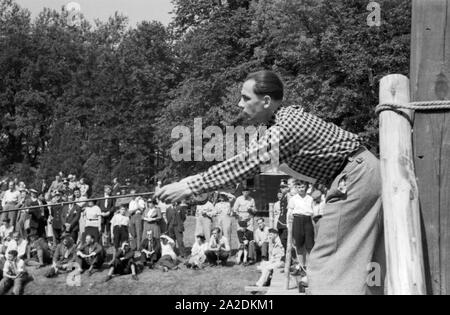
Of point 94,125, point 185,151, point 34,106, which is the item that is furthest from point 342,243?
point 34,106

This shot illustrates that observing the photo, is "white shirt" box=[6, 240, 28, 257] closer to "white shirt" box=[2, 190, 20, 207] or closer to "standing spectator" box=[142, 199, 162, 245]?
"white shirt" box=[2, 190, 20, 207]

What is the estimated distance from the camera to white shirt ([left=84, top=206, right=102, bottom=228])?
62.0 feet

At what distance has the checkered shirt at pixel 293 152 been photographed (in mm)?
3438

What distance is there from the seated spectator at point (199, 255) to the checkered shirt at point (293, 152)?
15.1 metres

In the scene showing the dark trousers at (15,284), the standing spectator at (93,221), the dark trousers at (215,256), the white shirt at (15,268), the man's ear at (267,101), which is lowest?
the dark trousers at (15,284)

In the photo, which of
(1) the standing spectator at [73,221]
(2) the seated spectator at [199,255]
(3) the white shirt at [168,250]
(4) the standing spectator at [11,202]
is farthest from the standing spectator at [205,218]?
(4) the standing spectator at [11,202]

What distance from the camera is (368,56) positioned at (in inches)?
1128

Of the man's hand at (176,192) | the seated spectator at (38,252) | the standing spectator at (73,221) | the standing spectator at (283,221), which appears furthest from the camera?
the seated spectator at (38,252)

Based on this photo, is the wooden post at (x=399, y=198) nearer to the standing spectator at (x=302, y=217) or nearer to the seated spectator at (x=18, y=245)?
the standing spectator at (x=302, y=217)

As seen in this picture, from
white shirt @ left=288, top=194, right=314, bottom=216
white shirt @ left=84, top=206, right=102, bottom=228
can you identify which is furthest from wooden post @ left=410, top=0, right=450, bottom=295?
white shirt @ left=84, top=206, right=102, bottom=228

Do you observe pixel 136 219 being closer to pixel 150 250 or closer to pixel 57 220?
pixel 150 250

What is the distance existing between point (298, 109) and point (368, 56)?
2582 centimetres

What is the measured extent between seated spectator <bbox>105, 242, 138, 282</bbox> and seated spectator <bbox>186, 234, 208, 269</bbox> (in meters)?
1.55
